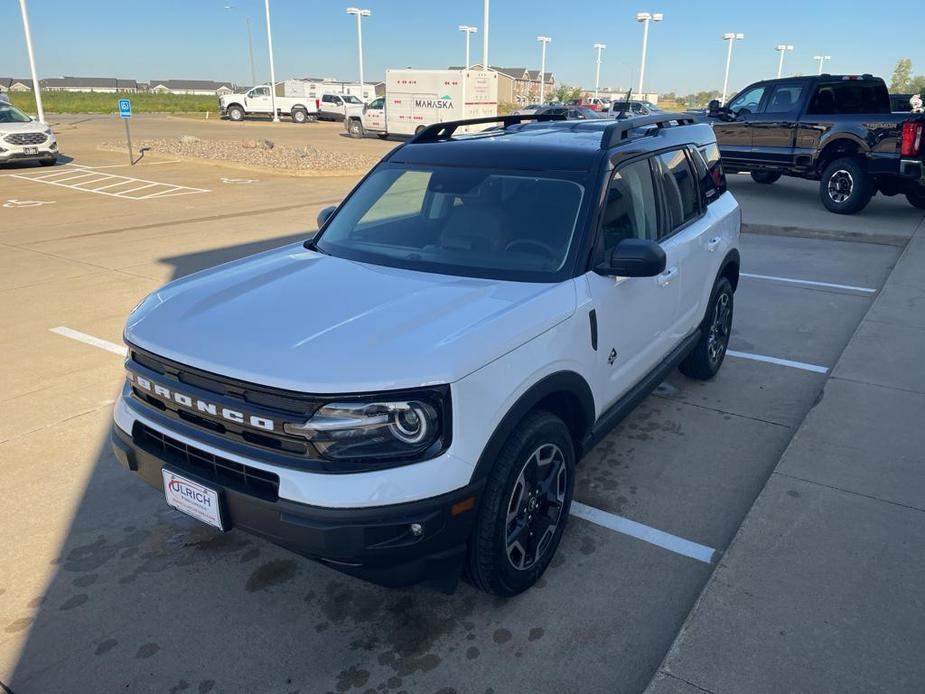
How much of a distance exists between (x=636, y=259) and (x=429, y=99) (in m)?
27.8

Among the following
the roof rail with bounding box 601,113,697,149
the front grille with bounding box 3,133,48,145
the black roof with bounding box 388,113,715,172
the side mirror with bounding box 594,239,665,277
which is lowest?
the front grille with bounding box 3,133,48,145

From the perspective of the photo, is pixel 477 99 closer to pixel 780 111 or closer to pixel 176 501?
pixel 780 111

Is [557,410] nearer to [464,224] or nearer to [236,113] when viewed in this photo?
[464,224]

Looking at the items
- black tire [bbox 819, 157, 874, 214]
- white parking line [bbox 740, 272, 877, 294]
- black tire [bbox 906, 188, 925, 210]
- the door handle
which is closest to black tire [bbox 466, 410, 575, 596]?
the door handle

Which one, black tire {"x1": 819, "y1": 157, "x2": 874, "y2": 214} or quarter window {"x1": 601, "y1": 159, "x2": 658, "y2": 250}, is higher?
quarter window {"x1": 601, "y1": 159, "x2": 658, "y2": 250}

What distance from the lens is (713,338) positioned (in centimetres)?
539

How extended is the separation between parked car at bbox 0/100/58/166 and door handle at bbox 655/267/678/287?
19222mm

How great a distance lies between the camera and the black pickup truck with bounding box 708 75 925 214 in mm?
11352

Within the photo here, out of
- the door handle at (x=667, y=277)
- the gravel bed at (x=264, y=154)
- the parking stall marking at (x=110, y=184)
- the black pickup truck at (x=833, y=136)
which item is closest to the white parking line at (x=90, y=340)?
the door handle at (x=667, y=277)

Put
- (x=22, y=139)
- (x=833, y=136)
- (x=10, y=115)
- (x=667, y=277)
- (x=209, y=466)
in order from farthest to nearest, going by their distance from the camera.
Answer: (x=10, y=115) → (x=22, y=139) → (x=833, y=136) → (x=667, y=277) → (x=209, y=466)

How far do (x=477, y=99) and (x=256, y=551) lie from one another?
92.9ft

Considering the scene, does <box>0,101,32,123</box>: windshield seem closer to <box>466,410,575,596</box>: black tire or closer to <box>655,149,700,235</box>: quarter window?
<box>655,149,700,235</box>: quarter window

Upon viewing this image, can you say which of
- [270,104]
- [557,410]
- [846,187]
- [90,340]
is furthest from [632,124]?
[270,104]

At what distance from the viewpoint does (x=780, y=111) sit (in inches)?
520
